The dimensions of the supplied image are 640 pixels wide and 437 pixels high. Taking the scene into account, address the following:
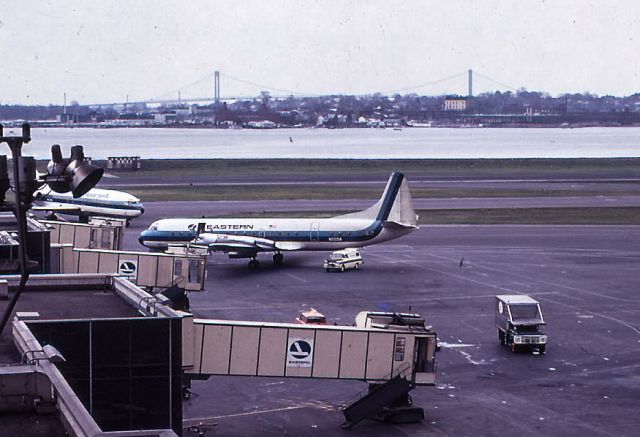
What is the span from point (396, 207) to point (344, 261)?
6.99 meters

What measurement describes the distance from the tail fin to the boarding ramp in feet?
70.7

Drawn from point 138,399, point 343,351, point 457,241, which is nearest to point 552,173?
point 457,241

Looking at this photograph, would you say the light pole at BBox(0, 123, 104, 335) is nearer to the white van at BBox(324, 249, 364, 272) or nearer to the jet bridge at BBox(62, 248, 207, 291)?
the jet bridge at BBox(62, 248, 207, 291)

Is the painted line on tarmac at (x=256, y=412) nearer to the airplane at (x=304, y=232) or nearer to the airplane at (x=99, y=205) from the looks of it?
the airplane at (x=304, y=232)

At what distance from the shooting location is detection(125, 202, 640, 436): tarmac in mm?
43594

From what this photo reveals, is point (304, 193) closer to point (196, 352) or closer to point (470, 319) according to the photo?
point (470, 319)

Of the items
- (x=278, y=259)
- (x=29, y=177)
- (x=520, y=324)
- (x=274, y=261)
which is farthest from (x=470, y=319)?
(x=29, y=177)

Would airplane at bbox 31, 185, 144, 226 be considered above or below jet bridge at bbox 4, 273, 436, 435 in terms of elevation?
below

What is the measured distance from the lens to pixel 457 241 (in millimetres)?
101438

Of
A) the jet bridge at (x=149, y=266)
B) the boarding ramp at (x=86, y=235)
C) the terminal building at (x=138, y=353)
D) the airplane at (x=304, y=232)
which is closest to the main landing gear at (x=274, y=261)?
the airplane at (x=304, y=232)

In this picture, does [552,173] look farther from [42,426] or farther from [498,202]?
[42,426]

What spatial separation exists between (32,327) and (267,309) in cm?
3967

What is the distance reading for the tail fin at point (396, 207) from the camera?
88.4 metres

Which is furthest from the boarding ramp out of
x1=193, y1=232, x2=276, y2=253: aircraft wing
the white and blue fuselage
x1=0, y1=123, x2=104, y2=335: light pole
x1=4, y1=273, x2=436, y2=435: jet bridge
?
x1=0, y1=123, x2=104, y2=335: light pole
